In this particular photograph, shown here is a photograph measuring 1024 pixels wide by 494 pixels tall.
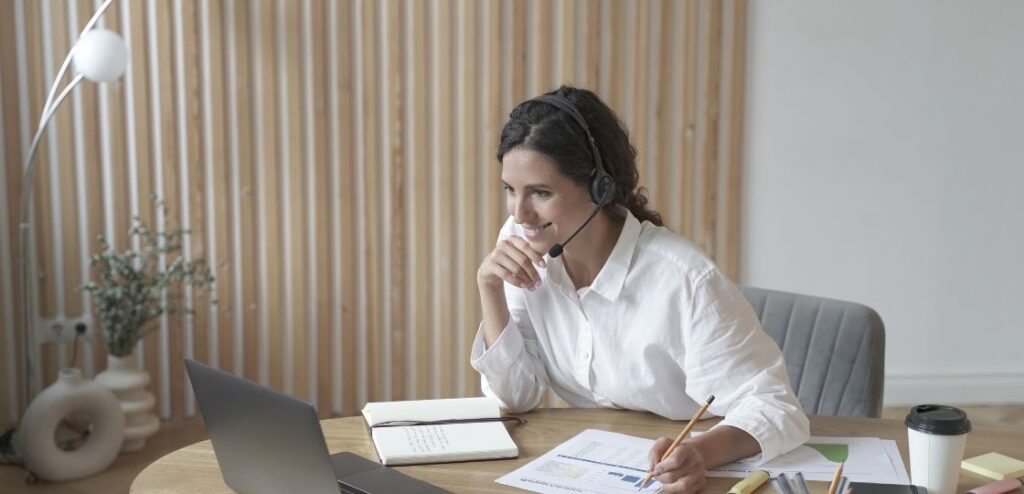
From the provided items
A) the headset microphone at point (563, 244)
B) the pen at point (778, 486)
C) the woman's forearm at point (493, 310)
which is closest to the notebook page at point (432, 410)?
the woman's forearm at point (493, 310)

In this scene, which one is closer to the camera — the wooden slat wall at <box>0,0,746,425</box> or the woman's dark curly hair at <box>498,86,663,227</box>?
the woman's dark curly hair at <box>498,86,663,227</box>

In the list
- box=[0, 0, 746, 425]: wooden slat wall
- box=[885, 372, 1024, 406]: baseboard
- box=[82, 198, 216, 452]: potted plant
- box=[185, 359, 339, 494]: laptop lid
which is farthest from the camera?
box=[885, 372, 1024, 406]: baseboard

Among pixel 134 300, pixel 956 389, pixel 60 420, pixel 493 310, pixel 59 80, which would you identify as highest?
pixel 59 80

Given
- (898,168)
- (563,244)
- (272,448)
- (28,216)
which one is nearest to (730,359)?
(563,244)

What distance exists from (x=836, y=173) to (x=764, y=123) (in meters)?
0.36

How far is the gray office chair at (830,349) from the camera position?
90.5 inches

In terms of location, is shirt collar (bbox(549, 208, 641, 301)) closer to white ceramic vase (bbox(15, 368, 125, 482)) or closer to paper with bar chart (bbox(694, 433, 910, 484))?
paper with bar chart (bbox(694, 433, 910, 484))

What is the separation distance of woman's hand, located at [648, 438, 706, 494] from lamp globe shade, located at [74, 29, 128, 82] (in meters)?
2.35

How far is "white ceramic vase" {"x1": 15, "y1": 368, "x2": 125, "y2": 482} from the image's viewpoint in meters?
3.22

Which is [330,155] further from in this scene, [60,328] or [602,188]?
[602,188]

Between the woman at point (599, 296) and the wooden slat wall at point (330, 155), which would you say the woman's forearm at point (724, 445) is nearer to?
the woman at point (599, 296)

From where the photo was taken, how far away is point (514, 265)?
1.92m

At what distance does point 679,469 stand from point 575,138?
680mm

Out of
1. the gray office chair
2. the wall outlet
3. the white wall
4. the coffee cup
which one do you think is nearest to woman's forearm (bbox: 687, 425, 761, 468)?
the coffee cup
